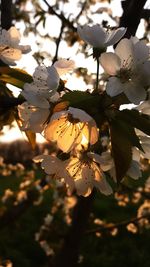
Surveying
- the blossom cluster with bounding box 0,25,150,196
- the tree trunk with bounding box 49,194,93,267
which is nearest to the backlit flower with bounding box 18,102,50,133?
the blossom cluster with bounding box 0,25,150,196

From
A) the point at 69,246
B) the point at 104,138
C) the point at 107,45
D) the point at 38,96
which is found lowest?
the point at 69,246

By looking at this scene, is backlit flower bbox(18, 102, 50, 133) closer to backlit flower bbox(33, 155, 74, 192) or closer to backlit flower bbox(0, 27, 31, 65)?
backlit flower bbox(33, 155, 74, 192)

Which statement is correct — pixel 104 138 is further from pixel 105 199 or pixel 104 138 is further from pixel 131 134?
pixel 105 199

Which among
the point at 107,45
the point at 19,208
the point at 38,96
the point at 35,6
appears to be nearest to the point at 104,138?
the point at 107,45

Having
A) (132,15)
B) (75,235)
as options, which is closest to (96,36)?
(132,15)

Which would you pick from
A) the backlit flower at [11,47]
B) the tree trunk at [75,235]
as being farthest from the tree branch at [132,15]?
the tree trunk at [75,235]

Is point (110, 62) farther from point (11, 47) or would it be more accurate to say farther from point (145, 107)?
point (11, 47)
